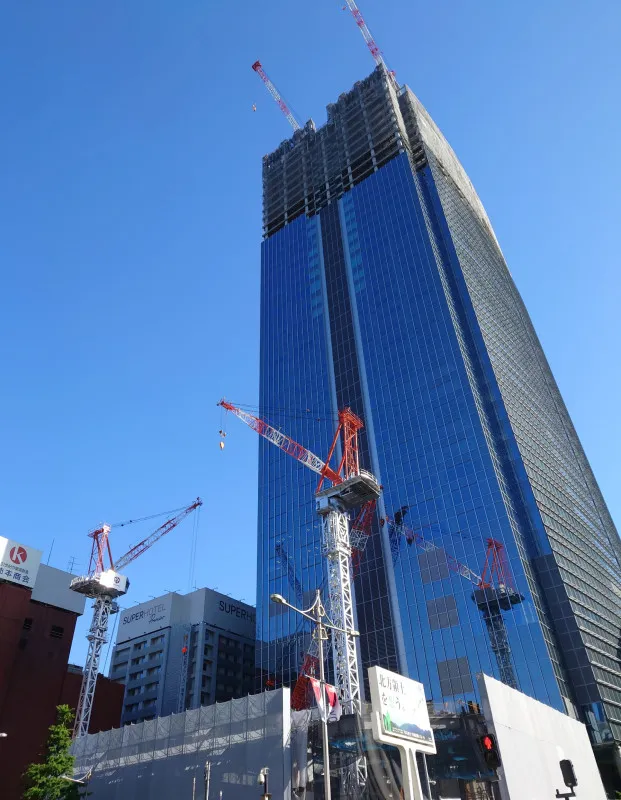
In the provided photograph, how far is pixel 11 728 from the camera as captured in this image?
236 ft

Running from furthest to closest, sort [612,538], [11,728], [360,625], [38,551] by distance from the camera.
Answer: [612,538] → [360,625] → [38,551] → [11,728]

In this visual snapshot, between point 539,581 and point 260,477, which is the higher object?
point 260,477

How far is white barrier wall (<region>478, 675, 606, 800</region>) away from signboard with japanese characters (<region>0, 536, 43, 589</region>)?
5810 centimetres

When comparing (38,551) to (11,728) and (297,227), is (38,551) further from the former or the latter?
(297,227)

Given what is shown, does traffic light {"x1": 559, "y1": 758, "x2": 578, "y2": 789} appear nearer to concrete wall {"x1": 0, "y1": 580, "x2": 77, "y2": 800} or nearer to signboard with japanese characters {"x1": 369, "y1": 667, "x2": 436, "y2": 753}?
signboard with japanese characters {"x1": 369, "y1": 667, "x2": 436, "y2": 753}

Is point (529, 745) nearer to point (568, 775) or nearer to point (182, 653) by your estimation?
point (568, 775)

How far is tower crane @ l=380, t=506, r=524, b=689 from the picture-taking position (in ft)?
262

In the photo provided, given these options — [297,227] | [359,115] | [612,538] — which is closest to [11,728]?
[297,227]

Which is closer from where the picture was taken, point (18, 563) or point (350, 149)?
point (18, 563)

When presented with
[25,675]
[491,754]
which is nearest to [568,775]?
[491,754]

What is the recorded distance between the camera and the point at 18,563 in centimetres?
7688

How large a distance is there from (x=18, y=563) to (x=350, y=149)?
12608 cm

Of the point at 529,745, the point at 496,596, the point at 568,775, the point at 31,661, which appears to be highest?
the point at 496,596

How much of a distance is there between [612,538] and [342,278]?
95215mm
